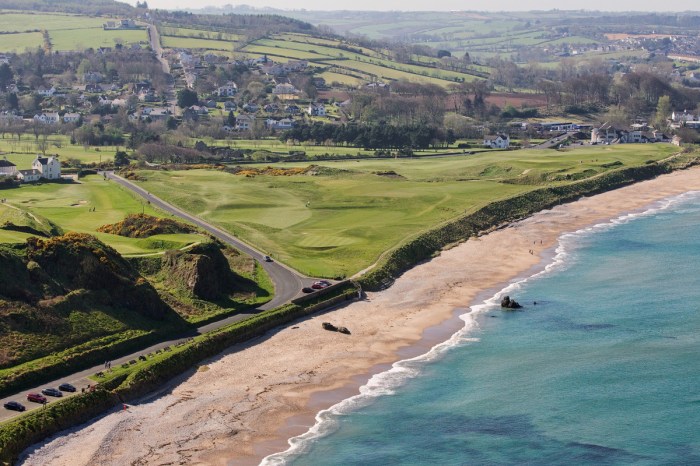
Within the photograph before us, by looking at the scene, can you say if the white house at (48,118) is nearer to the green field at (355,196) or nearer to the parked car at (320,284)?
the green field at (355,196)

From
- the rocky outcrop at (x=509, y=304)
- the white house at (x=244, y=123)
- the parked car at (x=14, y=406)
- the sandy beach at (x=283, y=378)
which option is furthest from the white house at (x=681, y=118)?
the parked car at (x=14, y=406)

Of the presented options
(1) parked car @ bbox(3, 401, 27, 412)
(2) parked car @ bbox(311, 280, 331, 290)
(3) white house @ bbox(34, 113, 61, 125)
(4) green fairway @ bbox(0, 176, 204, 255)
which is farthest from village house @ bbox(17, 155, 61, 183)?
(1) parked car @ bbox(3, 401, 27, 412)

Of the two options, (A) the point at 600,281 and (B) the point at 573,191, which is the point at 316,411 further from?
(B) the point at 573,191

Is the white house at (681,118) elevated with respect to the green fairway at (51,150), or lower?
elevated

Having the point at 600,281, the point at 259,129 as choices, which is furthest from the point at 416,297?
the point at 259,129

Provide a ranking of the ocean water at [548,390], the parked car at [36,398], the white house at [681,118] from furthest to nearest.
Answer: the white house at [681,118], the parked car at [36,398], the ocean water at [548,390]

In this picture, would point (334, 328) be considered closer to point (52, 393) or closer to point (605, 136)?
point (52, 393)
